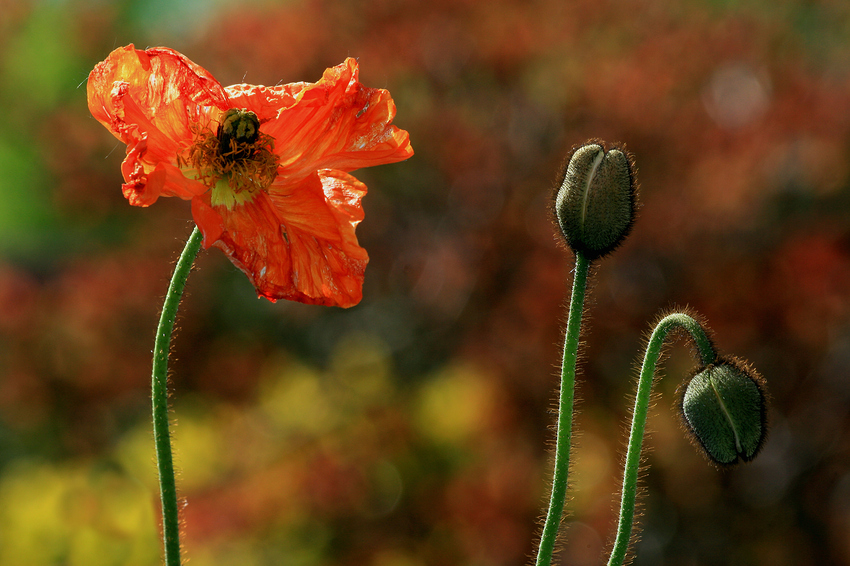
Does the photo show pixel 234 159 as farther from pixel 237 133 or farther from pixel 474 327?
pixel 474 327

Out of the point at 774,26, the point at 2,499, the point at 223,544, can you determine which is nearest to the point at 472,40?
the point at 774,26

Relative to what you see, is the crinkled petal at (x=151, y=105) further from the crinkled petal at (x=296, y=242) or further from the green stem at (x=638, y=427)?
the green stem at (x=638, y=427)

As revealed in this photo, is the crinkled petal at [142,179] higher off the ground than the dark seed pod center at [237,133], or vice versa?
the dark seed pod center at [237,133]

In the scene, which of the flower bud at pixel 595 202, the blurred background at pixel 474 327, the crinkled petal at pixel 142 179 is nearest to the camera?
the crinkled petal at pixel 142 179

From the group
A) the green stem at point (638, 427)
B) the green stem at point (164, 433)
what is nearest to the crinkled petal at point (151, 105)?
the green stem at point (164, 433)

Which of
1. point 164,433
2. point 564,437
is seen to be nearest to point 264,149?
point 164,433

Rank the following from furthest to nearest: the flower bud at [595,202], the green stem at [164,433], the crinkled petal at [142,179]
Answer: the flower bud at [595,202], the crinkled petal at [142,179], the green stem at [164,433]

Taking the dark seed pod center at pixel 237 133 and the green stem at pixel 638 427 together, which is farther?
the dark seed pod center at pixel 237 133
